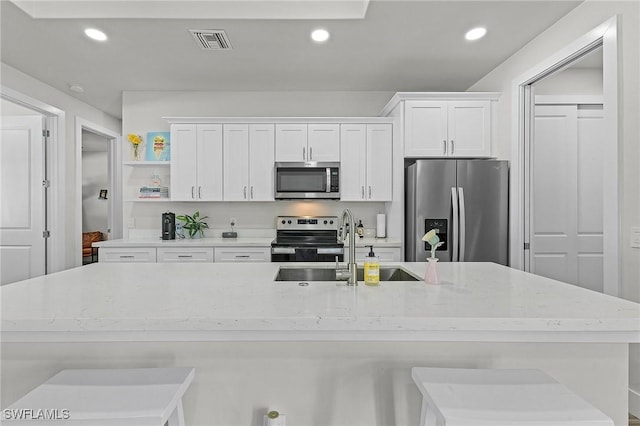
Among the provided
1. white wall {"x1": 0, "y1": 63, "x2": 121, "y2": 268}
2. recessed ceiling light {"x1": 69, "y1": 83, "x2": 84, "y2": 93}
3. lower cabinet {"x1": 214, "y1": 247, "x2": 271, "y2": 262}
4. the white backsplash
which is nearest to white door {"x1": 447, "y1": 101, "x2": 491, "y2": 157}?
the white backsplash

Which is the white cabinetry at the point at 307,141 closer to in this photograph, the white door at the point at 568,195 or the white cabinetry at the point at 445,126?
the white cabinetry at the point at 445,126

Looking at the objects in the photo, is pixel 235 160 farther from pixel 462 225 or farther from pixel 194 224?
pixel 462 225

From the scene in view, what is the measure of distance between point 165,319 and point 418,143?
300cm

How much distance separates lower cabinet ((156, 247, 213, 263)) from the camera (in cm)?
356

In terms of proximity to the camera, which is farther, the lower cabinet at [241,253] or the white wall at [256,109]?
the white wall at [256,109]

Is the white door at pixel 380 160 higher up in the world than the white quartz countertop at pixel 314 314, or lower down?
higher up

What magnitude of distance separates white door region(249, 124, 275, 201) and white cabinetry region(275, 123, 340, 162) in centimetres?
9

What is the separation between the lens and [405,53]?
10.4 ft

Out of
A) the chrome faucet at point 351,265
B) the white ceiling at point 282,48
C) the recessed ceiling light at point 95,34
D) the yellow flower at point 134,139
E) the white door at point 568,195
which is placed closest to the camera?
the chrome faucet at point 351,265

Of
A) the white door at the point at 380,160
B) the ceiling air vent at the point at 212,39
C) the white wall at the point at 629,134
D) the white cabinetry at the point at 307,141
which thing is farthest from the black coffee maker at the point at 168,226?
the white wall at the point at 629,134

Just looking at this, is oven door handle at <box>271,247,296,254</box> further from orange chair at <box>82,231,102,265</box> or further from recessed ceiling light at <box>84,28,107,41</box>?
orange chair at <box>82,231,102,265</box>

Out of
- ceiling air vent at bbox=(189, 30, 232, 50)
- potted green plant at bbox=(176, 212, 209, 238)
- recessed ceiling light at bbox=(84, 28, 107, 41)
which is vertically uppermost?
recessed ceiling light at bbox=(84, 28, 107, 41)

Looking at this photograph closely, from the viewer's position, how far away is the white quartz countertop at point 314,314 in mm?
1092

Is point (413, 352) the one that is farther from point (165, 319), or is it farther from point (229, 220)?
point (229, 220)
